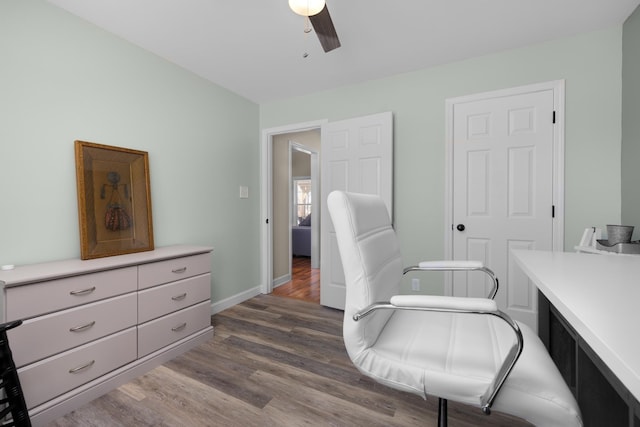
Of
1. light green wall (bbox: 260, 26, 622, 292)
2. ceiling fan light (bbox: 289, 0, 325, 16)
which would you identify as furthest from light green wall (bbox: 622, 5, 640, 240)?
ceiling fan light (bbox: 289, 0, 325, 16)

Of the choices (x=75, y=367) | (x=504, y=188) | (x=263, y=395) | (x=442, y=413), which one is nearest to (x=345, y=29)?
(x=504, y=188)

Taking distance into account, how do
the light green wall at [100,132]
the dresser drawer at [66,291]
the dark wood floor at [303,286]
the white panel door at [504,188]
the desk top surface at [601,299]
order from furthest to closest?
1. the dark wood floor at [303,286]
2. the white panel door at [504,188]
3. the light green wall at [100,132]
4. the dresser drawer at [66,291]
5. the desk top surface at [601,299]

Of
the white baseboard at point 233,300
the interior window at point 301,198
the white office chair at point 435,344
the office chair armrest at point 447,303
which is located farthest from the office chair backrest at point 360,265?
the interior window at point 301,198

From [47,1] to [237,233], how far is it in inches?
90.5

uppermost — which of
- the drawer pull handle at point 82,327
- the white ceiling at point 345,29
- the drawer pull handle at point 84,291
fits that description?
the white ceiling at point 345,29

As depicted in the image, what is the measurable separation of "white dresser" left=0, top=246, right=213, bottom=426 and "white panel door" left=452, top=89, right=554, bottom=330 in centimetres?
239

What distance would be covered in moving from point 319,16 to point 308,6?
0.11 meters

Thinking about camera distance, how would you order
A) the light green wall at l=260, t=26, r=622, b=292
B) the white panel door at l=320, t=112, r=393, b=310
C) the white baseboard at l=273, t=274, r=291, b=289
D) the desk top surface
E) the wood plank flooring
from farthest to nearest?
1. the white baseboard at l=273, t=274, r=291, b=289
2. the white panel door at l=320, t=112, r=393, b=310
3. the light green wall at l=260, t=26, r=622, b=292
4. the wood plank flooring
5. the desk top surface

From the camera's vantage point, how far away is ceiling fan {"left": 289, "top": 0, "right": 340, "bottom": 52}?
4.63 ft

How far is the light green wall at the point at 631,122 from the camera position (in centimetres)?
182

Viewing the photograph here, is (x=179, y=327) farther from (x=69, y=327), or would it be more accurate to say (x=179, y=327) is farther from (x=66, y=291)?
(x=66, y=291)

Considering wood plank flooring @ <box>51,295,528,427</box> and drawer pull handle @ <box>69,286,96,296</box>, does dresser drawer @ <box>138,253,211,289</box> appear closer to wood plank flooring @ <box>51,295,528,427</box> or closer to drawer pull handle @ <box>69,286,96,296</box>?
drawer pull handle @ <box>69,286,96,296</box>

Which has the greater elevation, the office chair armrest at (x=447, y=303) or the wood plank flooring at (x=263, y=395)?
the office chair armrest at (x=447, y=303)

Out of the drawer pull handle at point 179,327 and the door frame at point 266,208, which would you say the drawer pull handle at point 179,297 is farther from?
the door frame at point 266,208
